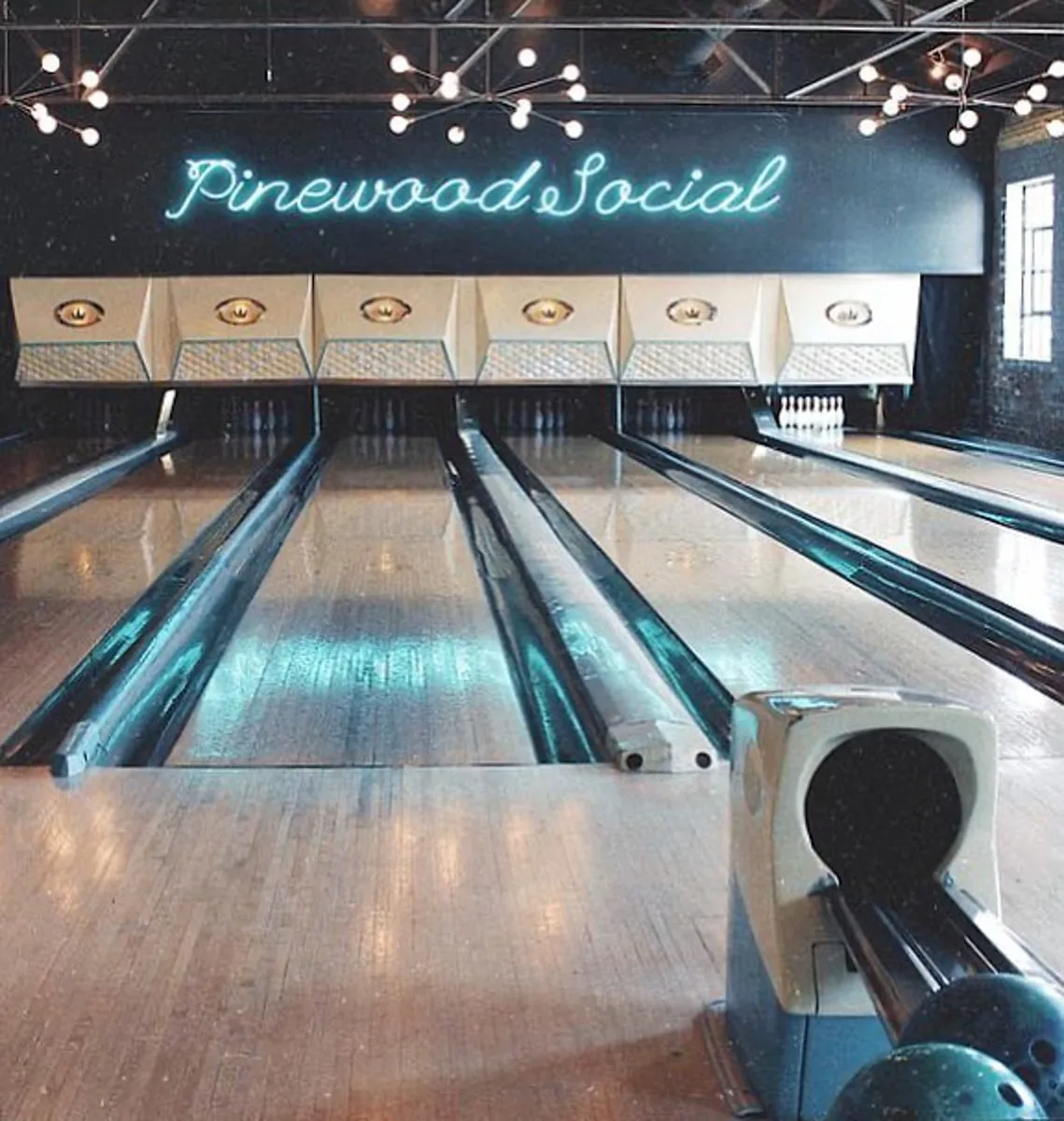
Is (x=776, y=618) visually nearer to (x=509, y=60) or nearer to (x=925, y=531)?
(x=925, y=531)

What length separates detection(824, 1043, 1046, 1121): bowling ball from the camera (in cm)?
124

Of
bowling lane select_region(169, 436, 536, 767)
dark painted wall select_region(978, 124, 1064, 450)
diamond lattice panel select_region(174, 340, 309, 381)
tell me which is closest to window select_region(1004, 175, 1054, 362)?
dark painted wall select_region(978, 124, 1064, 450)

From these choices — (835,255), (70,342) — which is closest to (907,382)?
(835,255)

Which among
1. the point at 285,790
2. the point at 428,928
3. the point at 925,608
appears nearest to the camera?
the point at 428,928

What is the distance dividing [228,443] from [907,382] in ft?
15.0

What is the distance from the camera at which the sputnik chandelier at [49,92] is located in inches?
294

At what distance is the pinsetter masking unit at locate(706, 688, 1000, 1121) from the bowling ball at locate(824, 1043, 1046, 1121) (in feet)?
1.49

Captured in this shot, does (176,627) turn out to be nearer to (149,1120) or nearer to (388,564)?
(388,564)

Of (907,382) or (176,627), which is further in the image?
(907,382)

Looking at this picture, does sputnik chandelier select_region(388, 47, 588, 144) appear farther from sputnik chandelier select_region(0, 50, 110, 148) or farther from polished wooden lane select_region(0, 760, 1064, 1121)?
polished wooden lane select_region(0, 760, 1064, 1121)

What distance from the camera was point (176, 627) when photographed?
4.77 m

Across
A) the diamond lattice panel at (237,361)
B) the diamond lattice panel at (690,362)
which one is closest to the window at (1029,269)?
the diamond lattice panel at (690,362)

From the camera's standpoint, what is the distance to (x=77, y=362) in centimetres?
1073

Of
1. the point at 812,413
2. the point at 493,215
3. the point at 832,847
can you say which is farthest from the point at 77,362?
the point at 832,847
